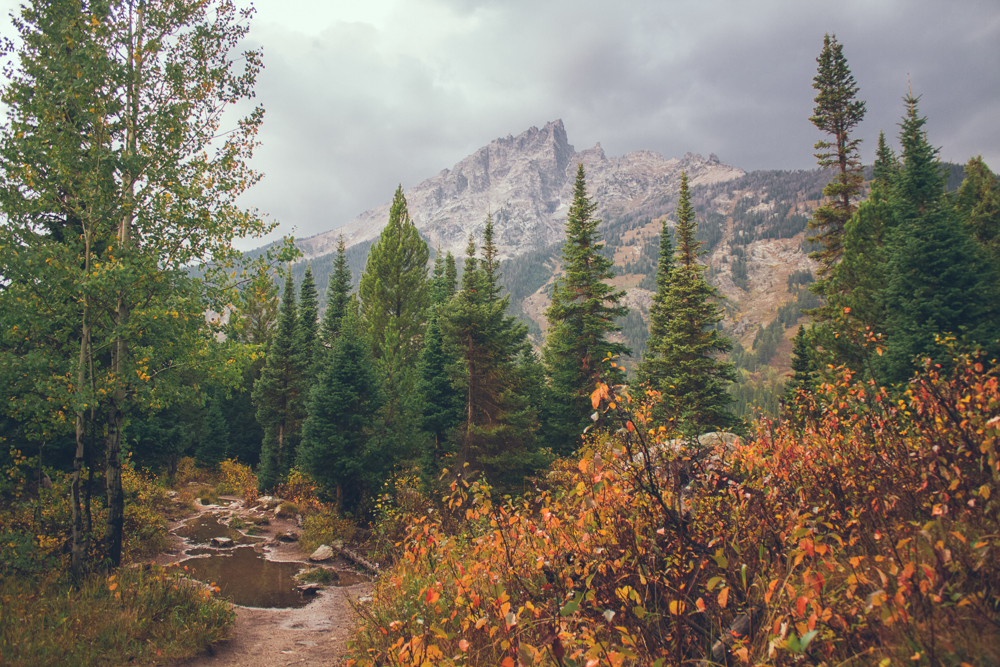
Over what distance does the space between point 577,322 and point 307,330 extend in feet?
78.6

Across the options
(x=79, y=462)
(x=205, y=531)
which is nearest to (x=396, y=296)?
(x=205, y=531)

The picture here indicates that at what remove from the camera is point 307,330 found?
36.2 meters

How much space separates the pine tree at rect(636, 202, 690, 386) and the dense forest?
109 cm

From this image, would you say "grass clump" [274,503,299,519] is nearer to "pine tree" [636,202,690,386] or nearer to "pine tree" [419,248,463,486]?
"pine tree" [419,248,463,486]

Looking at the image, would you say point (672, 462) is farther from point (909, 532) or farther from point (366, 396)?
point (366, 396)

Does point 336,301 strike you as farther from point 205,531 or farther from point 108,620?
point 108,620

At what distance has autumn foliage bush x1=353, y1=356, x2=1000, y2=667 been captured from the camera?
2.12m

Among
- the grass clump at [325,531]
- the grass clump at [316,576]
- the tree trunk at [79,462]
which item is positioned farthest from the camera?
the grass clump at [325,531]

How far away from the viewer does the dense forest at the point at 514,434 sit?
8.83ft

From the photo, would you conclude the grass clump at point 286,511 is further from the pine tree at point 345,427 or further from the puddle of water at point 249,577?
the puddle of water at point 249,577

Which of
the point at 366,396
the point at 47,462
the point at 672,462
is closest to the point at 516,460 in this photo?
the point at 366,396

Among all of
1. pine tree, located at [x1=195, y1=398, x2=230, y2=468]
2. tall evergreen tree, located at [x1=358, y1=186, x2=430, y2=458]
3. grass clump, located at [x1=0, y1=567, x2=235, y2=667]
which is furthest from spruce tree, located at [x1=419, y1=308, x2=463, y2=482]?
pine tree, located at [x1=195, y1=398, x2=230, y2=468]

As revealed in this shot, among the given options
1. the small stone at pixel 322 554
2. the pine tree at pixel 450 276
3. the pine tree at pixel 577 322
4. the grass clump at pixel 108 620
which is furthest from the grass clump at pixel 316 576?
the pine tree at pixel 450 276

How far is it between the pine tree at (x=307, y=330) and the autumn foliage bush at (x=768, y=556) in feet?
89.4
